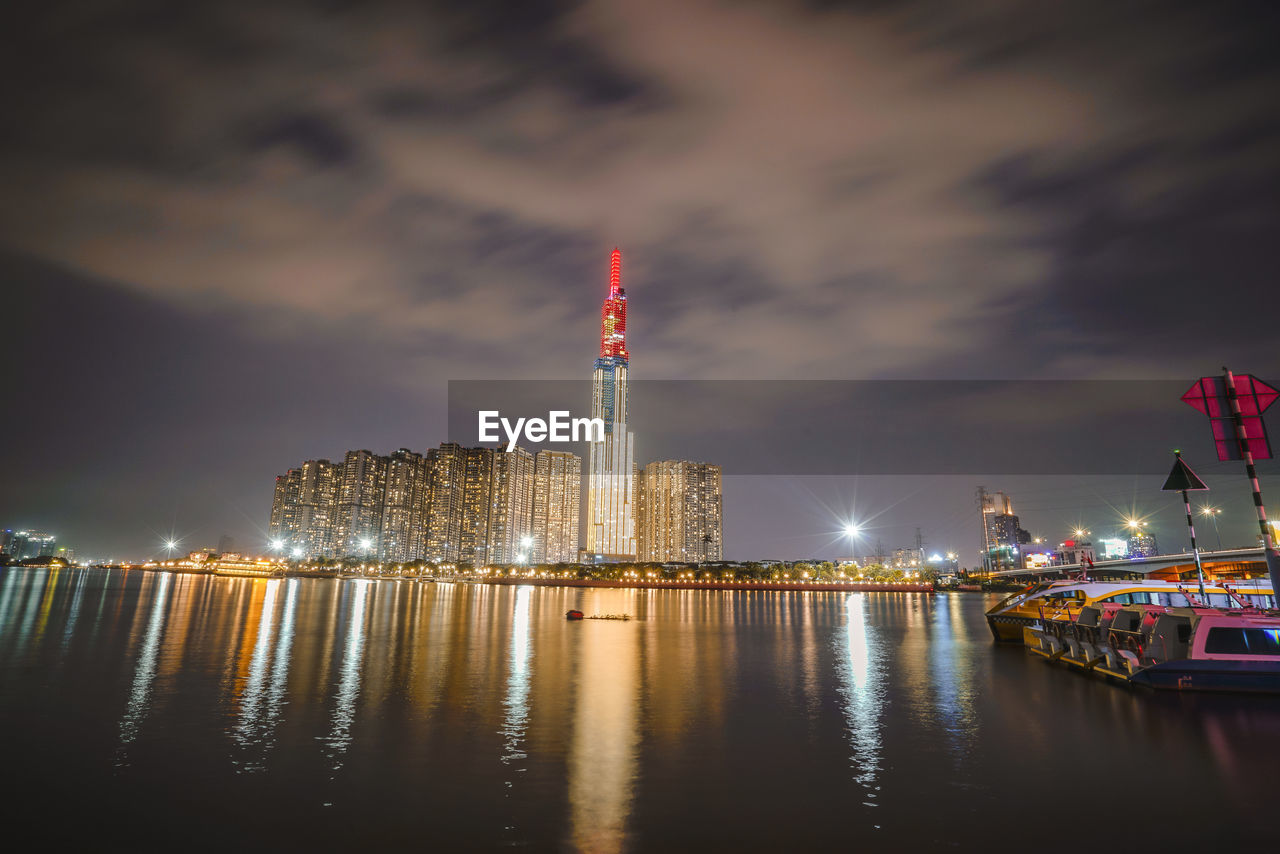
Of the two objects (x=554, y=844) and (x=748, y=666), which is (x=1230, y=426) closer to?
(x=748, y=666)

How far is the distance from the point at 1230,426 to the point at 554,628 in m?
44.9

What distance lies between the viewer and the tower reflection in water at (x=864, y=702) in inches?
616

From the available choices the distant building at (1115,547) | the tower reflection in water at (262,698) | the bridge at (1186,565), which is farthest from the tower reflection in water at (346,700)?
the distant building at (1115,547)

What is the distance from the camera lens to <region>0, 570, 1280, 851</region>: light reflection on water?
12266 millimetres

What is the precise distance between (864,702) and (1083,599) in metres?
23.0

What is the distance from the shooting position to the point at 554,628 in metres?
53.7

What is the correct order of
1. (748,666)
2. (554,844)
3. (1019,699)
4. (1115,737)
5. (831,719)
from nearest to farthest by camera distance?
(554,844), (1115,737), (831,719), (1019,699), (748,666)

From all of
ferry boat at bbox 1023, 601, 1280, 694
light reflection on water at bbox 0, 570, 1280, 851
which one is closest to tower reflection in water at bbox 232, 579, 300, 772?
light reflection on water at bbox 0, 570, 1280, 851

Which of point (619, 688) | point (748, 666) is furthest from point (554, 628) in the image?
point (619, 688)

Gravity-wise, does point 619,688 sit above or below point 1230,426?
below

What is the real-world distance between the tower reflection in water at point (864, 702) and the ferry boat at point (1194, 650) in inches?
391

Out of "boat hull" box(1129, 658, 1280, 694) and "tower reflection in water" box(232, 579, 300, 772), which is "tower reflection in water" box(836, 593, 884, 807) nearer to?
"boat hull" box(1129, 658, 1280, 694)

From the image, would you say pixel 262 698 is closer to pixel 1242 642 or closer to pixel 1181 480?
pixel 1242 642

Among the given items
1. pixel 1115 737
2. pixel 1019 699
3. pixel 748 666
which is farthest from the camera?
pixel 748 666
